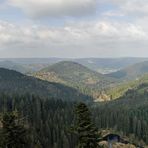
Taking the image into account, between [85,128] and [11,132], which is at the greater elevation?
[85,128]

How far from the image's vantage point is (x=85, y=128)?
36.7 metres

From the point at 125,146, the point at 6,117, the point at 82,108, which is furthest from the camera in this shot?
the point at 125,146

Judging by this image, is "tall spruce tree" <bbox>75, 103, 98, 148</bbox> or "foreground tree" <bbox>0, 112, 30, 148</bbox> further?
"foreground tree" <bbox>0, 112, 30, 148</bbox>

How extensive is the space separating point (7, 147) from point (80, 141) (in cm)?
1110

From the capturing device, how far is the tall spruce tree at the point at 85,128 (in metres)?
36.3

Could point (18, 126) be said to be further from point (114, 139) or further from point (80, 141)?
point (114, 139)

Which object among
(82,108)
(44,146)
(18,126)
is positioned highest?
(82,108)

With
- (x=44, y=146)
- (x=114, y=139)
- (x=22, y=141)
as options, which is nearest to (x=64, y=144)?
(x=44, y=146)

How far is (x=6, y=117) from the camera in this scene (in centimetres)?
4200

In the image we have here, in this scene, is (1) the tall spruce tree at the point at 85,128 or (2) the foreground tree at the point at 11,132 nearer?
(1) the tall spruce tree at the point at 85,128

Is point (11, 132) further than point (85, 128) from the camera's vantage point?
Yes

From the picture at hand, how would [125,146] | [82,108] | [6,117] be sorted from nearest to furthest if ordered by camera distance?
1. [82,108]
2. [6,117]
3. [125,146]

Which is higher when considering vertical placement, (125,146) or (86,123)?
(86,123)

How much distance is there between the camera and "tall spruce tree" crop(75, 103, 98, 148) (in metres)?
36.3
